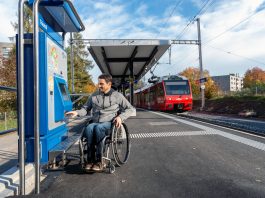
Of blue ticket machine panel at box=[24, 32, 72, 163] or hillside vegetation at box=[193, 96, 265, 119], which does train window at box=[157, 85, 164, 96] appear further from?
blue ticket machine panel at box=[24, 32, 72, 163]

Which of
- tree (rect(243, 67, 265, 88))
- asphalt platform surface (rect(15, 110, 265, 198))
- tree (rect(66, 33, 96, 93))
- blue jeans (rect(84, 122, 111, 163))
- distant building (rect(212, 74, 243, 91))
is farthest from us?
distant building (rect(212, 74, 243, 91))

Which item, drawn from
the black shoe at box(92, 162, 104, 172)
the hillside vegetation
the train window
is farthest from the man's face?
the hillside vegetation

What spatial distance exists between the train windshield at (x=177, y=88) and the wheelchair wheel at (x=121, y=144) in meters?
17.1

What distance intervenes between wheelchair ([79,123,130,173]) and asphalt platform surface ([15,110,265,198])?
0.43ft

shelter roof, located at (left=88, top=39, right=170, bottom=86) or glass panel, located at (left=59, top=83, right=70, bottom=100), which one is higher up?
shelter roof, located at (left=88, top=39, right=170, bottom=86)

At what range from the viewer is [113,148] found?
421 cm

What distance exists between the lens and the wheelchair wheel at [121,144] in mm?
4289

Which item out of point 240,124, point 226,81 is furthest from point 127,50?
point 226,81

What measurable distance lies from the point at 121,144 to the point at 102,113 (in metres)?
0.60

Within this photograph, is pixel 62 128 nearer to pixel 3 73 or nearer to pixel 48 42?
pixel 48 42

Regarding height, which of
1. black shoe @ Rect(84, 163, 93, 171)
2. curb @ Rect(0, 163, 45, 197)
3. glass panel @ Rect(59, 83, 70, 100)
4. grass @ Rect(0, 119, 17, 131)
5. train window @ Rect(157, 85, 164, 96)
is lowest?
curb @ Rect(0, 163, 45, 197)

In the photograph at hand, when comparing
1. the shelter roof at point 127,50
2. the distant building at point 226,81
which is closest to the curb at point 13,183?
the shelter roof at point 127,50

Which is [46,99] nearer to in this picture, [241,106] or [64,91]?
[64,91]

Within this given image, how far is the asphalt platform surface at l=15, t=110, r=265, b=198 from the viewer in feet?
10.8
